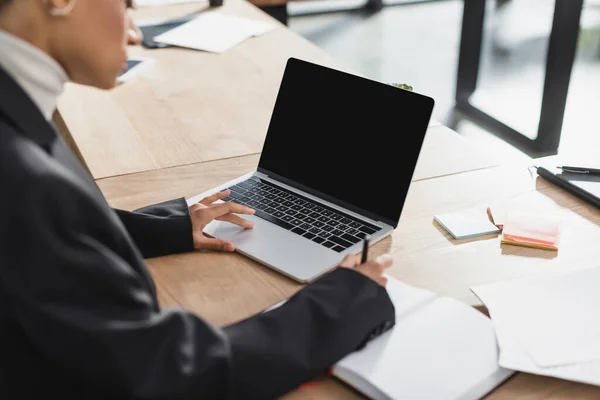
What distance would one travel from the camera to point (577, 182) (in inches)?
55.1

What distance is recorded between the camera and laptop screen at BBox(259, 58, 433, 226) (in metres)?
1.24

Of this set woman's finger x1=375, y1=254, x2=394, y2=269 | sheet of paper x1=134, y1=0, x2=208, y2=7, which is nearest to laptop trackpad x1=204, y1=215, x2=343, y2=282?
woman's finger x1=375, y1=254, x2=394, y2=269

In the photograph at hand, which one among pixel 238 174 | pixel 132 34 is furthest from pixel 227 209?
pixel 132 34

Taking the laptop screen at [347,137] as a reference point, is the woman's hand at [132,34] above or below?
above

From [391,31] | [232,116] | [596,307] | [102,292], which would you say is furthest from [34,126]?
[391,31]

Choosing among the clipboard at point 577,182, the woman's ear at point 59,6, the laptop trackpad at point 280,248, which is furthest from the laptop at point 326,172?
the woman's ear at point 59,6

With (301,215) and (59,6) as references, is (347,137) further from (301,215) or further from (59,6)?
(59,6)

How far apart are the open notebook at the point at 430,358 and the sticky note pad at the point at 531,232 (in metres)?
0.24

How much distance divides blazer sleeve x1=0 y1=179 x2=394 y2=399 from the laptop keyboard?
1.05 feet

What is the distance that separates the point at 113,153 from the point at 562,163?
916 millimetres

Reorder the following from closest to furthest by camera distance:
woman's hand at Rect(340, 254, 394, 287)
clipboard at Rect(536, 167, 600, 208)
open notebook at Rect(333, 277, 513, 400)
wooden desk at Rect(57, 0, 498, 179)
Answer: open notebook at Rect(333, 277, 513, 400) < woman's hand at Rect(340, 254, 394, 287) < clipboard at Rect(536, 167, 600, 208) < wooden desk at Rect(57, 0, 498, 179)

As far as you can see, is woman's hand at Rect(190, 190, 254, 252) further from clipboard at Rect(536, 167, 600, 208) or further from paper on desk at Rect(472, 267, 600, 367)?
clipboard at Rect(536, 167, 600, 208)

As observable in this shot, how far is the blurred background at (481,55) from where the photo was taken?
3.46m

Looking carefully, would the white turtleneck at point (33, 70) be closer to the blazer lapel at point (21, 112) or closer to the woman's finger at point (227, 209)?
the blazer lapel at point (21, 112)
